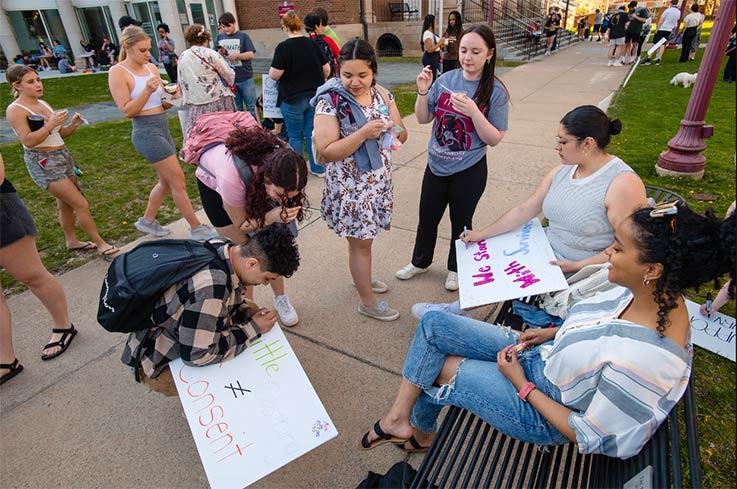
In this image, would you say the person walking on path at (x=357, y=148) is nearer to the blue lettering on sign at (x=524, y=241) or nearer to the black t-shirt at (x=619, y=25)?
the blue lettering on sign at (x=524, y=241)

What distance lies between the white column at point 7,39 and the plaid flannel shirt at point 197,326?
24.9 m

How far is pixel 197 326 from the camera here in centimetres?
Result: 179

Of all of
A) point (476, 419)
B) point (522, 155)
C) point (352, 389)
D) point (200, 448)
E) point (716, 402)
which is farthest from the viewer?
point (522, 155)

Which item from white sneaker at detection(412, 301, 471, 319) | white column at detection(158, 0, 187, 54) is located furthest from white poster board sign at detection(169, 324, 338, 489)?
white column at detection(158, 0, 187, 54)

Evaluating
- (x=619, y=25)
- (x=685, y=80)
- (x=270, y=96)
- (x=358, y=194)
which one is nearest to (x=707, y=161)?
(x=358, y=194)

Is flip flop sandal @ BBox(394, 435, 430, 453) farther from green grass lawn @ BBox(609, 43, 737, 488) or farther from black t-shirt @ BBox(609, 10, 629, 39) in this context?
black t-shirt @ BBox(609, 10, 629, 39)

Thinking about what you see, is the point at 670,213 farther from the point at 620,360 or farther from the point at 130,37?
the point at 130,37

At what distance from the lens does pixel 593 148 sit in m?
2.17

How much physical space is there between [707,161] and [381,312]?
5.08 meters

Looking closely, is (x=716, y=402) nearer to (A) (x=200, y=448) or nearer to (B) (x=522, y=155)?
(A) (x=200, y=448)

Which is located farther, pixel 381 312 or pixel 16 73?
pixel 16 73

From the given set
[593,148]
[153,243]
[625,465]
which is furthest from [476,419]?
[153,243]

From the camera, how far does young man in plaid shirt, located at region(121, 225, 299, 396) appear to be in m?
1.80

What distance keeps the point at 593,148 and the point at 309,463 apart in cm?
210
